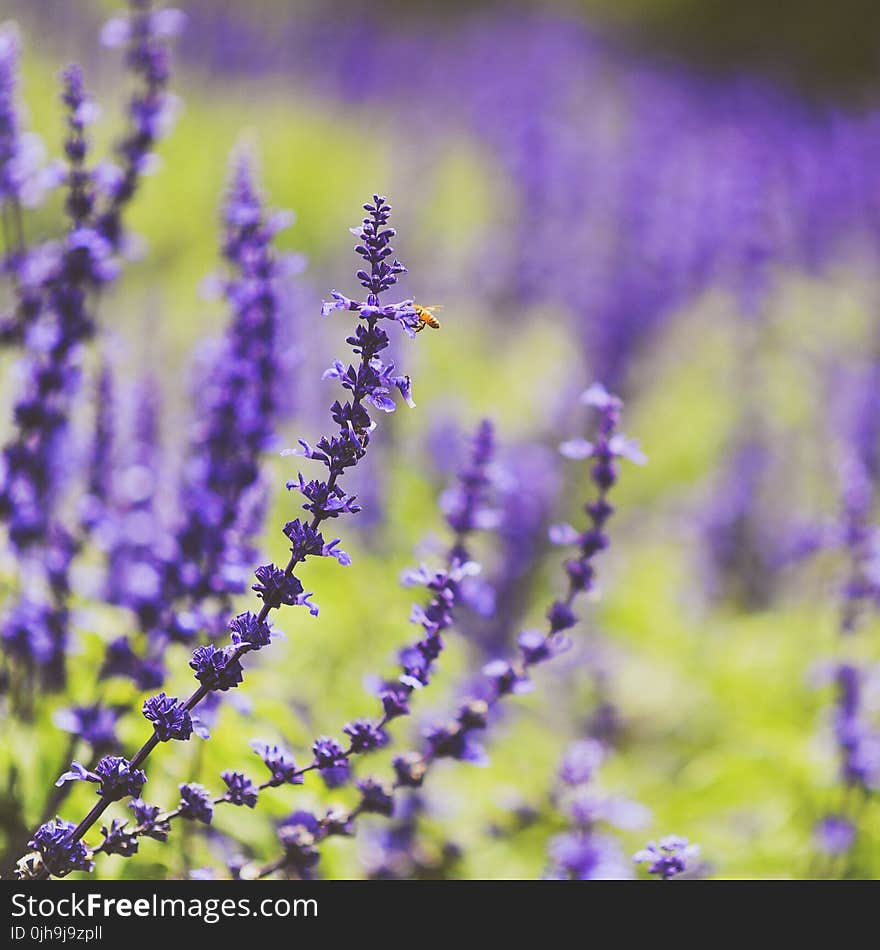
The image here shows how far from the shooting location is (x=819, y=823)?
12.8 feet

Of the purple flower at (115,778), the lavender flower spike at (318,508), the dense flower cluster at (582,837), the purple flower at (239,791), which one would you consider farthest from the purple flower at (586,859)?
the purple flower at (115,778)

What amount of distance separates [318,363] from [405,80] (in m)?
10.1

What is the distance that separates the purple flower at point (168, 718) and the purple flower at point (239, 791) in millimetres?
171

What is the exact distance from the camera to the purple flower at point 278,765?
2.22 m

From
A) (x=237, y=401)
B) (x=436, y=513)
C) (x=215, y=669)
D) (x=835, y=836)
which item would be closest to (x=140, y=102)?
(x=237, y=401)

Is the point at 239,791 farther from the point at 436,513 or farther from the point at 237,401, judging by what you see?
the point at 436,513

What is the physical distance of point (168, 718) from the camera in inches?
82.6

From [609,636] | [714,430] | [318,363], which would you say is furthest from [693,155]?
[609,636]

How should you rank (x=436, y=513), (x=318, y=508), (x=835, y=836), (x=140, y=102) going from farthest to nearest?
1. (x=436, y=513)
2. (x=835, y=836)
3. (x=140, y=102)
4. (x=318, y=508)

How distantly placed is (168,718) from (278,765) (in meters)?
0.27

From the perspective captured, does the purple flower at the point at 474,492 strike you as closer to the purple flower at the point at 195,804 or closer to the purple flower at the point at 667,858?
the purple flower at the point at 667,858

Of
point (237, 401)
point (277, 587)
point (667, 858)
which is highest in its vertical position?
point (237, 401)

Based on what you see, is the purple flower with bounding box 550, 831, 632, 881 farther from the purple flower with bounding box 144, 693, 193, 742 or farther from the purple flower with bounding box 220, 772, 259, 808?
the purple flower with bounding box 144, 693, 193, 742
